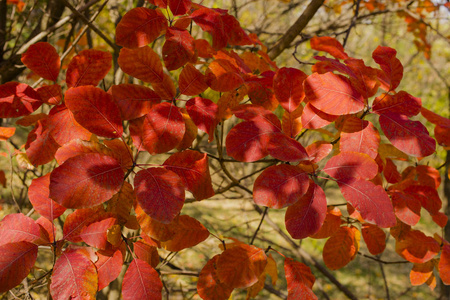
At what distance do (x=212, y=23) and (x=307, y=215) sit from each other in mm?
415

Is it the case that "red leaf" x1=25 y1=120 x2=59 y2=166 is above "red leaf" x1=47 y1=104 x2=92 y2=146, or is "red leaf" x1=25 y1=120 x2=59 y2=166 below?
below

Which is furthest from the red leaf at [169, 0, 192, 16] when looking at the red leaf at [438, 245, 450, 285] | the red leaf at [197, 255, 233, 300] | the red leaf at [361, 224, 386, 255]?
the red leaf at [438, 245, 450, 285]

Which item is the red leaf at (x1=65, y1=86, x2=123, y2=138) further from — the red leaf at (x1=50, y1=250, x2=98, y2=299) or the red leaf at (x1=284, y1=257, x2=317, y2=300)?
the red leaf at (x1=284, y1=257, x2=317, y2=300)

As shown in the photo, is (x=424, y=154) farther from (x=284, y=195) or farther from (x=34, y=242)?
(x=34, y=242)

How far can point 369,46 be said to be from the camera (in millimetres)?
5887

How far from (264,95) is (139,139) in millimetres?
289

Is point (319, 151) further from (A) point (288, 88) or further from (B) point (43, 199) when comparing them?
(B) point (43, 199)

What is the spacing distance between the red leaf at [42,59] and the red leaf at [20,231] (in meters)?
0.30

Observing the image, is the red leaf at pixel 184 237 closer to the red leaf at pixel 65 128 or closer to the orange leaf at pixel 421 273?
the red leaf at pixel 65 128

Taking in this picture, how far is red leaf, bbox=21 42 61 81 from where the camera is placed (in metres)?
→ 0.66

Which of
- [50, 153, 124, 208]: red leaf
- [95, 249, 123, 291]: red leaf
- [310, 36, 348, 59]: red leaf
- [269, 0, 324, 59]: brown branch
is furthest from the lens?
[269, 0, 324, 59]: brown branch

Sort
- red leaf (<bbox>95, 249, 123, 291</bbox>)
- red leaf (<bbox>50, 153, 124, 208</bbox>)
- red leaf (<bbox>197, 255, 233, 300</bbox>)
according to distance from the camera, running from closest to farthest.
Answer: red leaf (<bbox>50, 153, 124, 208</bbox>)
red leaf (<bbox>95, 249, 123, 291</bbox>)
red leaf (<bbox>197, 255, 233, 300</bbox>)

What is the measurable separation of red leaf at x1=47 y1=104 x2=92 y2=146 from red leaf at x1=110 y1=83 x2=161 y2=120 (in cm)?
8

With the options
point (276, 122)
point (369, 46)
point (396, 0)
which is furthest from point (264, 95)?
point (369, 46)
